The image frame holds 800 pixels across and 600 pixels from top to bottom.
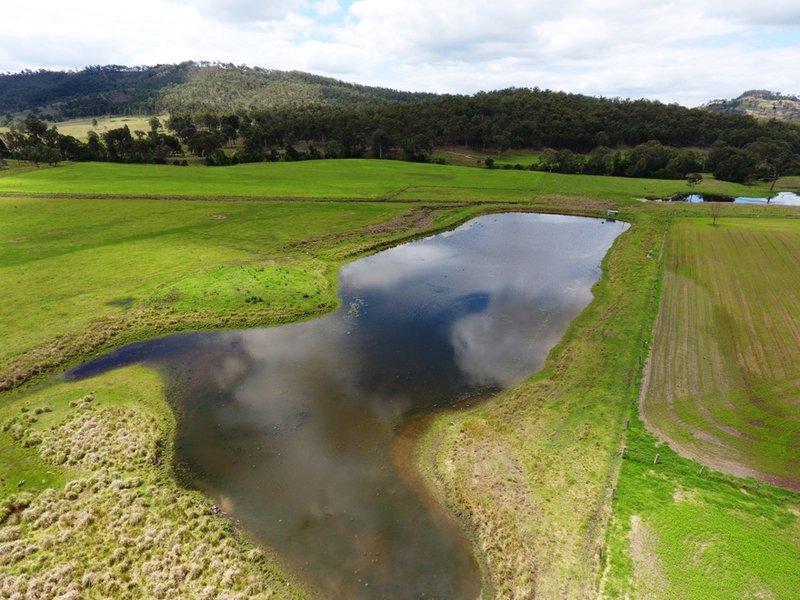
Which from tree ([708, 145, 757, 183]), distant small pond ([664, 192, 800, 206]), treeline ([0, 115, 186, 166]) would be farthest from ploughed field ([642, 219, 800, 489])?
treeline ([0, 115, 186, 166])

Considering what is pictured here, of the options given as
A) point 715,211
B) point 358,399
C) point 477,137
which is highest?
point 477,137

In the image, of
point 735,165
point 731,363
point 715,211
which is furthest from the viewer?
point 735,165

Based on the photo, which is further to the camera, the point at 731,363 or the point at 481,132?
the point at 481,132

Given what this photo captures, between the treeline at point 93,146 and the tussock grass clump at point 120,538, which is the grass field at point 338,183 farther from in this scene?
the tussock grass clump at point 120,538

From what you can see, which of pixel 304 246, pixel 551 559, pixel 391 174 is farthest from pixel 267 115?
pixel 551 559

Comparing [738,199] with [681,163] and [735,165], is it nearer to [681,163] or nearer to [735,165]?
[681,163]

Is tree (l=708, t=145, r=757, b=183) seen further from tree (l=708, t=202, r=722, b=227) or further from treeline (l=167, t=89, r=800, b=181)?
tree (l=708, t=202, r=722, b=227)

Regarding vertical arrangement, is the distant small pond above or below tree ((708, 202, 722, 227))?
above

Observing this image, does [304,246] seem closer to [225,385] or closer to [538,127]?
[225,385]

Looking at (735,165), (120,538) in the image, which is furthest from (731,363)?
(735,165)
